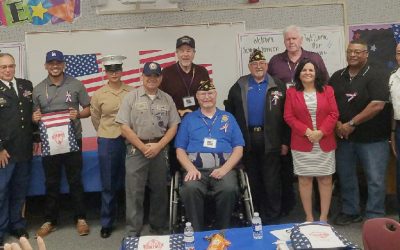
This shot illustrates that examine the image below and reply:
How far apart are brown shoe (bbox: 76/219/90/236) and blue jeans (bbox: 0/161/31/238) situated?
43 centimetres

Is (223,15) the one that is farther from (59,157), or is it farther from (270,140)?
(59,157)

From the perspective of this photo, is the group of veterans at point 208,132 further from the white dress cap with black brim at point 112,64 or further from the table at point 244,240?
the table at point 244,240

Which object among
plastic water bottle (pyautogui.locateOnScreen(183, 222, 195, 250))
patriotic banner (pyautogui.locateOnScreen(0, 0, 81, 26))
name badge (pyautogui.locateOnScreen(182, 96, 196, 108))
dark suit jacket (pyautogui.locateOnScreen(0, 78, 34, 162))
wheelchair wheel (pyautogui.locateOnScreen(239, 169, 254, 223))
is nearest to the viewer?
plastic water bottle (pyautogui.locateOnScreen(183, 222, 195, 250))

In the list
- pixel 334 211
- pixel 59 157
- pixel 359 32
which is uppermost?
pixel 359 32

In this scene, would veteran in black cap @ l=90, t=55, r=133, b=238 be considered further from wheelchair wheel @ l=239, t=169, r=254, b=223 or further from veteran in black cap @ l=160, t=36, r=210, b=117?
wheelchair wheel @ l=239, t=169, r=254, b=223

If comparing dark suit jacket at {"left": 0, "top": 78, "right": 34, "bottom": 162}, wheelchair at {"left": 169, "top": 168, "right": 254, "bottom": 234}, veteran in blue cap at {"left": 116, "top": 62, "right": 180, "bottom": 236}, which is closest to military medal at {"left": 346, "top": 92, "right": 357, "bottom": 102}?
wheelchair at {"left": 169, "top": 168, "right": 254, "bottom": 234}

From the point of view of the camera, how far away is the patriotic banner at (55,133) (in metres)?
3.50

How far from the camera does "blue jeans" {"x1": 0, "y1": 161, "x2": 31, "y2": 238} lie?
345 centimetres

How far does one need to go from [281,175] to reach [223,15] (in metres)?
1.80

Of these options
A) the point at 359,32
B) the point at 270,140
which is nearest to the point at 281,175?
the point at 270,140

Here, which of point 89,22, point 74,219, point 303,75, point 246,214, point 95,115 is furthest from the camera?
point 89,22

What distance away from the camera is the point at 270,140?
3465 mm

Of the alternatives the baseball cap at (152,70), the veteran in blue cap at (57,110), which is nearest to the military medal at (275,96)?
the baseball cap at (152,70)

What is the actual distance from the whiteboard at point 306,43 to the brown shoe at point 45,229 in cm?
231
